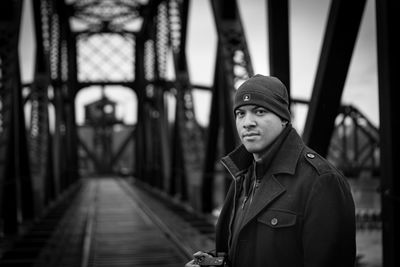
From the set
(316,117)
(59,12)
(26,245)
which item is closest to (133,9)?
(59,12)

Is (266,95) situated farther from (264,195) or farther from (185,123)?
(185,123)

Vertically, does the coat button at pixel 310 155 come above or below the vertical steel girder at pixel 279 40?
below

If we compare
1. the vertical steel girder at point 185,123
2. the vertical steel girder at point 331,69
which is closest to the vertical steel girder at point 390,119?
the vertical steel girder at point 331,69

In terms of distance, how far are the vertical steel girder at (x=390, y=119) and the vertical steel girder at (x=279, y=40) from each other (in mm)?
2455

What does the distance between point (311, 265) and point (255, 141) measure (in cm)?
42

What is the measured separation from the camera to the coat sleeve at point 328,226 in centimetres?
165

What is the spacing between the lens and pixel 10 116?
8047 mm

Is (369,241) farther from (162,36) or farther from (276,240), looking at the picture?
(276,240)

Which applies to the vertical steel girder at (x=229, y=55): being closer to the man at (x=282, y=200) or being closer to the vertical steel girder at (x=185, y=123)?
the vertical steel girder at (x=185, y=123)

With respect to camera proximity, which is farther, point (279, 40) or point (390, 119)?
point (279, 40)

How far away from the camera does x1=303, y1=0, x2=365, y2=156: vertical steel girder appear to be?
14.7ft

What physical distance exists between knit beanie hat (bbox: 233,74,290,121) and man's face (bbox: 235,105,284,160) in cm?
2

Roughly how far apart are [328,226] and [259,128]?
374 millimetres

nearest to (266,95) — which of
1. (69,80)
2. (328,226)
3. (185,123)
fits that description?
(328,226)
